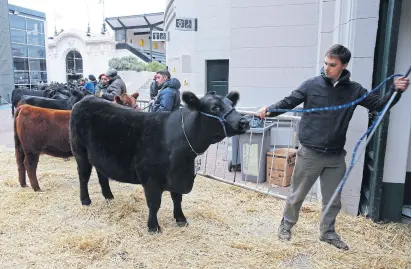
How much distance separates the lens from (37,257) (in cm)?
318

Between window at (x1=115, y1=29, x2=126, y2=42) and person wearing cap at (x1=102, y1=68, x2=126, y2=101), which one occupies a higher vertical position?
window at (x1=115, y1=29, x2=126, y2=42)

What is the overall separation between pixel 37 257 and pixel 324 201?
277 cm

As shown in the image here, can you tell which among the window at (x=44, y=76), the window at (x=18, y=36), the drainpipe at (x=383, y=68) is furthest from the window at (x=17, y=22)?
the drainpipe at (x=383, y=68)

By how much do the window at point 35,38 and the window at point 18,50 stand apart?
990 millimetres

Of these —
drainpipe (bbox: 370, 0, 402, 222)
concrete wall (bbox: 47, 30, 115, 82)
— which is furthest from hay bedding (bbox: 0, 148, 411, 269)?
concrete wall (bbox: 47, 30, 115, 82)

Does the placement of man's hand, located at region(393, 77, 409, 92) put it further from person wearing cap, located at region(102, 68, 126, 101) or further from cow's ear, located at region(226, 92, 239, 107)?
person wearing cap, located at region(102, 68, 126, 101)

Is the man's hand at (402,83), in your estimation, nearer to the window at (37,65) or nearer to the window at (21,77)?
the window at (21,77)

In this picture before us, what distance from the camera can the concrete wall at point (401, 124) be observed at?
11.8ft

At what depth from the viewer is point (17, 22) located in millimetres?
27531

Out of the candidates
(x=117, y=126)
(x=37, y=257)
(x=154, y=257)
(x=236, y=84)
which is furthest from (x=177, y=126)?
(x=236, y=84)

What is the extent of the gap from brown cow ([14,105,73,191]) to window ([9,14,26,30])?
2649 centimetres

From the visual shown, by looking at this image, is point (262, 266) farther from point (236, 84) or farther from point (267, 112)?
point (236, 84)

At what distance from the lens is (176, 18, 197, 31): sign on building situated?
1046 cm

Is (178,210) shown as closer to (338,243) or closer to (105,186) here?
(105,186)
